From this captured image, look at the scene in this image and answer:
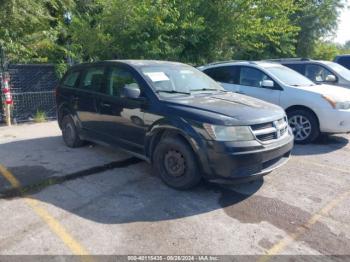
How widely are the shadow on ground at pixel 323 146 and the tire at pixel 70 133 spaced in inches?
163

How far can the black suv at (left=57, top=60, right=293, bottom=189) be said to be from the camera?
4.00 metres

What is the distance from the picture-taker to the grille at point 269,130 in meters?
4.13

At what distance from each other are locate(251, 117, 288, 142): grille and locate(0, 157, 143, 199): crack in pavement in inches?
93.1

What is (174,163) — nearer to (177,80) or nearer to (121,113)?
(121,113)

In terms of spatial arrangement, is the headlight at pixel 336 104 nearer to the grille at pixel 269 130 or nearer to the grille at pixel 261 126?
the grille at pixel 269 130

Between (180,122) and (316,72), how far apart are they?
6.47 metres

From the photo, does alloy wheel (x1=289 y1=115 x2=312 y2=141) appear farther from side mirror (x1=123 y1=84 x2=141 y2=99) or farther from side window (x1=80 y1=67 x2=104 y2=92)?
side window (x1=80 y1=67 x2=104 y2=92)

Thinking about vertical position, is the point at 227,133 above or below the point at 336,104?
below

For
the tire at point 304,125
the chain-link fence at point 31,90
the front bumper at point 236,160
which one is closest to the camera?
the front bumper at point 236,160

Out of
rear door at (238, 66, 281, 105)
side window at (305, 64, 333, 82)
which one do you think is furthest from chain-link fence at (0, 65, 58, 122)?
side window at (305, 64, 333, 82)

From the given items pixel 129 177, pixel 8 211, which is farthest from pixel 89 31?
pixel 8 211

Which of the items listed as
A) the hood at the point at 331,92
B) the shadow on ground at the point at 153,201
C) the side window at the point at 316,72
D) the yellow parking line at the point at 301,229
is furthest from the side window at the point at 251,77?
the yellow parking line at the point at 301,229

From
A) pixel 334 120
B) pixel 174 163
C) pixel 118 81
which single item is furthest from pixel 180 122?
pixel 334 120

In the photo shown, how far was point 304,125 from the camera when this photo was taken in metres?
6.86
